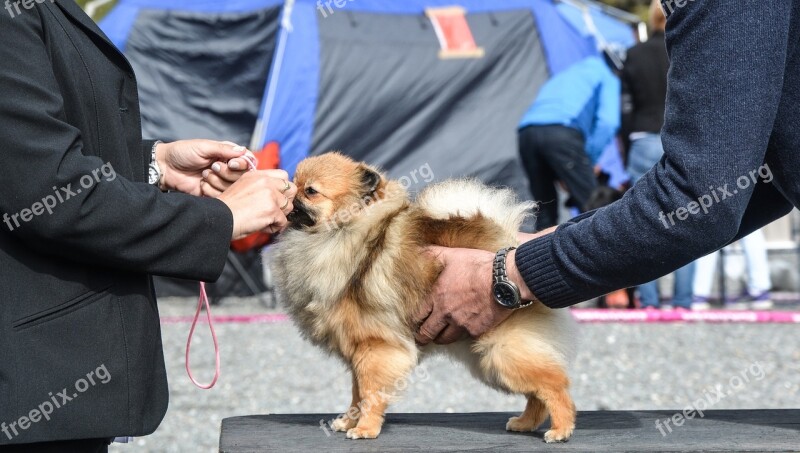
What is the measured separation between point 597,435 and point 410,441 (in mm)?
521

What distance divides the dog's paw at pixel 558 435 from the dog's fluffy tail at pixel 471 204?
23.2 inches

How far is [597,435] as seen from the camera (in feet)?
7.72

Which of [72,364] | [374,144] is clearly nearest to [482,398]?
[72,364]

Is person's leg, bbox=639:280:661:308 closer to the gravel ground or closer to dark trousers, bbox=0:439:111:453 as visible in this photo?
the gravel ground

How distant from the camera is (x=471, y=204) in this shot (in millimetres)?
2520

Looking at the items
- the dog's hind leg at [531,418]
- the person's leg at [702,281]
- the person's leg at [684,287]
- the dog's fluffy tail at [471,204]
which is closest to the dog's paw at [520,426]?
the dog's hind leg at [531,418]

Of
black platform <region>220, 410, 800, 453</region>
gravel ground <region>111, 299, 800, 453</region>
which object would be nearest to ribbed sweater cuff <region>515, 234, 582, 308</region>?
black platform <region>220, 410, 800, 453</region>

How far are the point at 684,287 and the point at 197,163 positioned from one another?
6.56 m

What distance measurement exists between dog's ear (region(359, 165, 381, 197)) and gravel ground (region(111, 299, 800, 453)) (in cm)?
167

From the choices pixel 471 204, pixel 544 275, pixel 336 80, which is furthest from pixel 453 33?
pixel 544 275

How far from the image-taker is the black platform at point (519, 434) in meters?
2.15

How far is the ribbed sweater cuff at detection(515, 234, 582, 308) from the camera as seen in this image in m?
1.99

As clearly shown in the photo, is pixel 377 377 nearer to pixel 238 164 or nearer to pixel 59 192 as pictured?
pixel 238 164

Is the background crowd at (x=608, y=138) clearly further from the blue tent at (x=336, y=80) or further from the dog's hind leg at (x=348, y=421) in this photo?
the dog's hind leg at (x=348, y=421)
